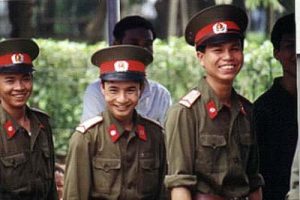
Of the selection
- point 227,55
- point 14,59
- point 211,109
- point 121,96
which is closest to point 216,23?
point 227,55

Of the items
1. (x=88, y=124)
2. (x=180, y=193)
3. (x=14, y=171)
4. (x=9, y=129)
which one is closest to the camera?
(x=180, y=193)

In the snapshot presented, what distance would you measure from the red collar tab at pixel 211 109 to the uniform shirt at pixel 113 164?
1.71ft

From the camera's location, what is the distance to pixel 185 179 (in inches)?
234

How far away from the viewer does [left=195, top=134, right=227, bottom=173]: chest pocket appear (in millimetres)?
6062

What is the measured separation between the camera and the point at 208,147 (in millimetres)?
6074

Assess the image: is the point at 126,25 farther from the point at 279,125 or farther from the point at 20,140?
the point at 279,125

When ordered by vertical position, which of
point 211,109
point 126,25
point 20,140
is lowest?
point 20,140

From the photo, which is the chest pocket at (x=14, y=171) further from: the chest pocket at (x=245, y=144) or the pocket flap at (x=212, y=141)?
the chest pocket at (x=245, y=144)

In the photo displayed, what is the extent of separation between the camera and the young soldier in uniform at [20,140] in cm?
674

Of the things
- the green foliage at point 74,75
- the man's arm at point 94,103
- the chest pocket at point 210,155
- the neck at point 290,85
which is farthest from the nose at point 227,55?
the green foliage at point 74,75

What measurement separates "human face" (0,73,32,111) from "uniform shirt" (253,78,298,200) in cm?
130

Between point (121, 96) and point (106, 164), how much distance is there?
0.37 m

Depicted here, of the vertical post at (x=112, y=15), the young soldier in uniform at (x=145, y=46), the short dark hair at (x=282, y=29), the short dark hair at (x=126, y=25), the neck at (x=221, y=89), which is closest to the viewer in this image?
the neck at (x=221, y=89)

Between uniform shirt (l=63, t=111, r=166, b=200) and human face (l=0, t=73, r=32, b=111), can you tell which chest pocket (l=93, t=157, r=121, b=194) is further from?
human face (l=0, t=73, r=32, b=111)
